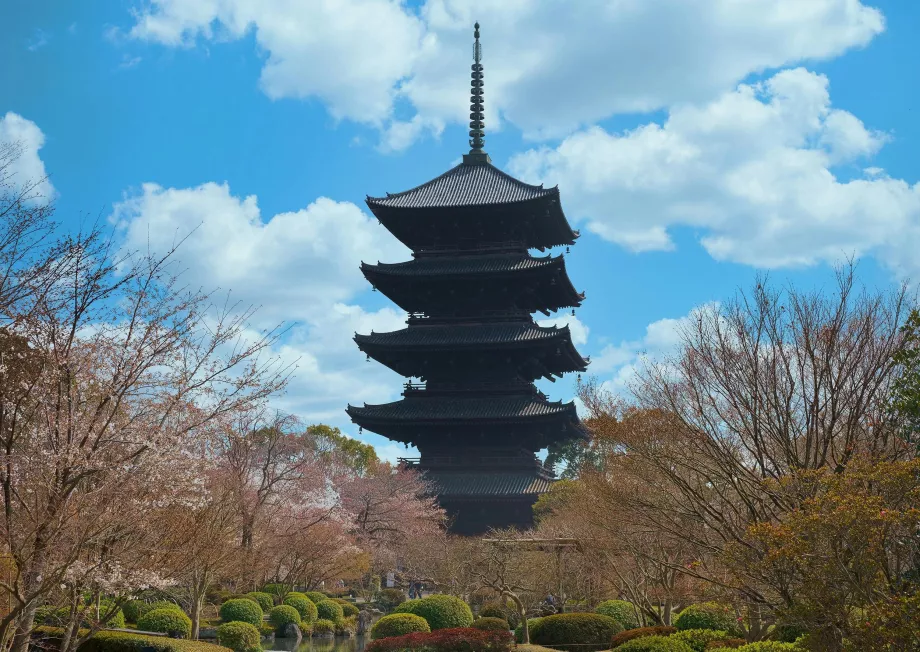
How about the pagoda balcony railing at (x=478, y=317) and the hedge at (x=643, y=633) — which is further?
the pagoda balcony railing at (x=478, y=317)

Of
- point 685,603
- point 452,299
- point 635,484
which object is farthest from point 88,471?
point 452,299

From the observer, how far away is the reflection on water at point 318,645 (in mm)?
28266

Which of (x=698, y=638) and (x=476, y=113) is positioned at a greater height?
(x=476, y=113)

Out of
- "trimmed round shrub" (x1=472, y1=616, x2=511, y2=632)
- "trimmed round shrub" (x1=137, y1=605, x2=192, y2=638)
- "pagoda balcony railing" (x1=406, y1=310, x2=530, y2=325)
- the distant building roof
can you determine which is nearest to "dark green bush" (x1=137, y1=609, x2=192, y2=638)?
"trimmed round shrub" (x1=137, y1=605, x2=192, y2=638)

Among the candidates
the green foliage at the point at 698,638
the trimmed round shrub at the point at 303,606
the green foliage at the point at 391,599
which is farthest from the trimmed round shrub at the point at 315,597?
the green foliage at the point at 698,638

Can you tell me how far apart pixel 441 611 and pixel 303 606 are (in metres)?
8.70

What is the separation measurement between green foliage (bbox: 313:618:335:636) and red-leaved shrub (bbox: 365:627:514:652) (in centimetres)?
1134

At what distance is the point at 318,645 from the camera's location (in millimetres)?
29625

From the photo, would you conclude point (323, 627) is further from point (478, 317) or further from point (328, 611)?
point (478, 317)

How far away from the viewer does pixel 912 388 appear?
1255cm

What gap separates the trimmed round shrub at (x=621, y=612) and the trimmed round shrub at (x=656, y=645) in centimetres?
810

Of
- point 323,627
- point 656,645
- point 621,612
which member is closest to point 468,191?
point 323,627

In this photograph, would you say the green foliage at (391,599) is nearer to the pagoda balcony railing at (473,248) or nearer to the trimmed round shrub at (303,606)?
the trimmed round shrub at (303,606)

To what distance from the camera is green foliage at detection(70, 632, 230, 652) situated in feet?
59.7
